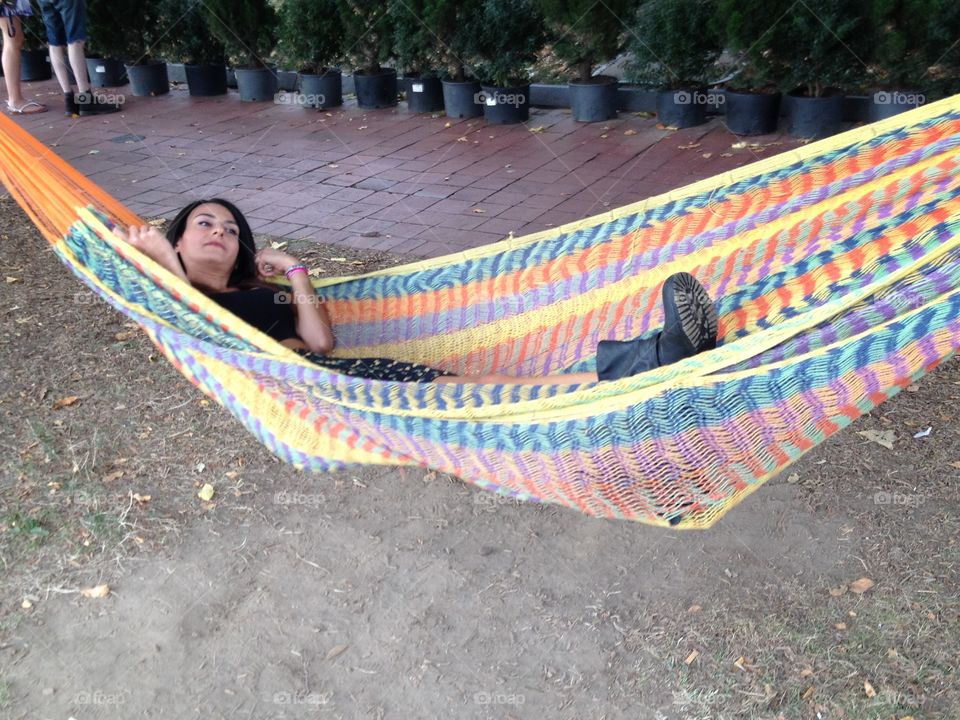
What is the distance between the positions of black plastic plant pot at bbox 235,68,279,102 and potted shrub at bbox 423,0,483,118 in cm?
125

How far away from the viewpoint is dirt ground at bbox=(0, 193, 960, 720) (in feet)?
5.35

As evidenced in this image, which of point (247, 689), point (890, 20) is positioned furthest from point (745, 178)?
point (890, 20)

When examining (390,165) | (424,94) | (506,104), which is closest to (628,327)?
(390,165)

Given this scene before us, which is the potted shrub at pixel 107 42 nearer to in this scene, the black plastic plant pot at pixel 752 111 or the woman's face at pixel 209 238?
the black plastic plant pot at pixel 752 111

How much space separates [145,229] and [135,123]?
152 inches

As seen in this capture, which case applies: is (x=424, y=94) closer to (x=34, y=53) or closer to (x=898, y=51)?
(x=898, y=51)

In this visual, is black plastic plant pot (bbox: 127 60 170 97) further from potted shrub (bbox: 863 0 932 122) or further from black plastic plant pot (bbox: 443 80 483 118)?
potted shrub (bbox: 863 0 932 122)

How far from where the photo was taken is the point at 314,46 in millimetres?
5309

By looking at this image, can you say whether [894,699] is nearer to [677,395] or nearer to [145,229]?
[677,395]

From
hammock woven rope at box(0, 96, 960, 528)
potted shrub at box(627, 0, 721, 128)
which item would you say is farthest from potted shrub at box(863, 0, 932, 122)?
hammock woven rope at box(0, 96, 960, 528)

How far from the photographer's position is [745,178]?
2.05 meters

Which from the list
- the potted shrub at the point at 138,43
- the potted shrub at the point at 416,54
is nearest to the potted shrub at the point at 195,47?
the potted shrub at the point at 138,43

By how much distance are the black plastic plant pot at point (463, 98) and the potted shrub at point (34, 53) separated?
132 inches

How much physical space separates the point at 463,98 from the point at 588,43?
0.76 meters
